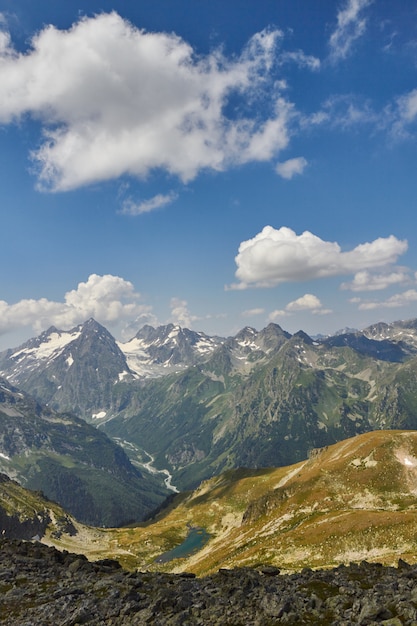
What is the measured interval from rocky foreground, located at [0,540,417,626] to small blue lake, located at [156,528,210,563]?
5328 inches

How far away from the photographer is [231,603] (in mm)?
28391

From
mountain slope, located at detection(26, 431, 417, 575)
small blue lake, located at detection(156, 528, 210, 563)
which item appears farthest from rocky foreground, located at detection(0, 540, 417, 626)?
small blue lake, located at detection(156, 528, 210, 563)

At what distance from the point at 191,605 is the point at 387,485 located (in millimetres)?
112558

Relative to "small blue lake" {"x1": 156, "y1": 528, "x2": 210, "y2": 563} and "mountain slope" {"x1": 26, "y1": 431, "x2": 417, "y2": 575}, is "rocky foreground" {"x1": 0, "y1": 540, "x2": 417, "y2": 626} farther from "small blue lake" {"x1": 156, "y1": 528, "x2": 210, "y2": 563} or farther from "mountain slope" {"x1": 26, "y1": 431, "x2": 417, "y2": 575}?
"small blue lake" {"x1": 156, "y1": 528, "x2": 210, "y2": 563}

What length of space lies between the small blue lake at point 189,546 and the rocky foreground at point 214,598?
13534cm

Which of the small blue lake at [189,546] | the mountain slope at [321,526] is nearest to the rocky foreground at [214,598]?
the mountain slope at [321,526]

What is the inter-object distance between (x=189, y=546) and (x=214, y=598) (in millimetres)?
163306

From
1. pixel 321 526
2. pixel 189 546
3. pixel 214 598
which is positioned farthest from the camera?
pixel 189 546

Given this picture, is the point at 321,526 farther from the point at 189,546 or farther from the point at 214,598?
the point at 189,546

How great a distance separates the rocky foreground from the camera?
986 inches

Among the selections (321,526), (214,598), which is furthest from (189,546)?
(214,598)

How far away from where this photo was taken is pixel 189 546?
17088cm

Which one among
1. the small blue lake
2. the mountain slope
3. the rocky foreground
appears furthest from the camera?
the small blue lake

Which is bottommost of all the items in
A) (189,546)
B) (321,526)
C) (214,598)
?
(189,546)
